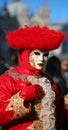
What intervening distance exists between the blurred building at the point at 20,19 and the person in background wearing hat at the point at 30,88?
126 ft

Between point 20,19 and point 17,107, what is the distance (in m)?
43.4

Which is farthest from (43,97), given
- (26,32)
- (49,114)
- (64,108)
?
(26,32)

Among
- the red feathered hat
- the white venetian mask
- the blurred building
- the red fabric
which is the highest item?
the red feathered hat

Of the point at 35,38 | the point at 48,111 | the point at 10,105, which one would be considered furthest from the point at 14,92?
the point at 35,38

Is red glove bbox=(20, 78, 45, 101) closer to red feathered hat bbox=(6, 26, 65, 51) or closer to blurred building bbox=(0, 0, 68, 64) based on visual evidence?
red feathered hat bbox=(6, 26, 65, 51)

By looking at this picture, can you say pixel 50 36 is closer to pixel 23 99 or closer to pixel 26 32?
pixel 26 32

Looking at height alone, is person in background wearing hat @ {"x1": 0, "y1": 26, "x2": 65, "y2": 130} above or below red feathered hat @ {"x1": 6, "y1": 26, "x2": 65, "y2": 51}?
below

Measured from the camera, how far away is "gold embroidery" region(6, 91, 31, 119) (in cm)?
278

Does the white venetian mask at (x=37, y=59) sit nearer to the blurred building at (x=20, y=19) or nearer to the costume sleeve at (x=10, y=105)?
the costume sleeve at (x=10, y=105)

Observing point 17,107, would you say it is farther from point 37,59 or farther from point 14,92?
point 37,59

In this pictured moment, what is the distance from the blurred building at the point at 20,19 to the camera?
43.2 meters

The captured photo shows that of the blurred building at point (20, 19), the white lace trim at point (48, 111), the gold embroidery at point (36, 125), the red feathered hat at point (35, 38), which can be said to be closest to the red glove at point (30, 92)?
the white lace trim at point (48, 111)

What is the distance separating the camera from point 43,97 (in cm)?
291

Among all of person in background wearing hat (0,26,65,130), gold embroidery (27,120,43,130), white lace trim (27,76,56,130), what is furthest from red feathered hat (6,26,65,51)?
gold embroidery (27,120,43,130)
